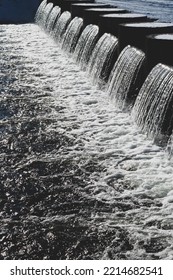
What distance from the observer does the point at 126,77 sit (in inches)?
408

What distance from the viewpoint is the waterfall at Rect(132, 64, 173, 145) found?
26.1ft

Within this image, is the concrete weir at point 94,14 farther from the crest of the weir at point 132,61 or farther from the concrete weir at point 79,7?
the concrete weir at point 79,7

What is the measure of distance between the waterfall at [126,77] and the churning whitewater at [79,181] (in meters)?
0.28

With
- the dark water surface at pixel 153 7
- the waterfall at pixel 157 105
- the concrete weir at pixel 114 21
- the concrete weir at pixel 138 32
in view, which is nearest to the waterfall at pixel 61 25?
the concrete weir at pixel 114 21

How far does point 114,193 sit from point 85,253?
1.40 m

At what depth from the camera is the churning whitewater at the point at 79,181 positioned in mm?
5168

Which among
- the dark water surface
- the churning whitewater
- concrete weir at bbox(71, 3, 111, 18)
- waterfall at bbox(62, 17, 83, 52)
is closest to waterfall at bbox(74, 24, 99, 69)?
waterfall at bbox(62, 17, 83, 52)

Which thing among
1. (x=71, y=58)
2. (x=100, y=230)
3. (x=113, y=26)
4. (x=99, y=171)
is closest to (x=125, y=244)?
(x=100, y=230)

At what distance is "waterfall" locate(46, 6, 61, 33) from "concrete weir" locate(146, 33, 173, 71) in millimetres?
13197

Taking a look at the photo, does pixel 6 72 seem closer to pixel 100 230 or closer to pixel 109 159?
pixel 109 159

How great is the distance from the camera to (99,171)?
691 centimetres

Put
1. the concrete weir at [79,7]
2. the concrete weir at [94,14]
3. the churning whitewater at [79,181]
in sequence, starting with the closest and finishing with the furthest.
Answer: the churning whitewater at [79,181]
the concrete weir at [94,14]
the concrete weir at [79,7]

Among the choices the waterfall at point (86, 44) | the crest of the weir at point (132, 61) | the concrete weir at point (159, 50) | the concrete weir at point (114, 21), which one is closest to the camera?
the crest of the weir at point (132, 61)

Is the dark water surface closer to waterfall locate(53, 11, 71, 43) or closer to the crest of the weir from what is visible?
waterfall locate(53, 11, 71, 43)
